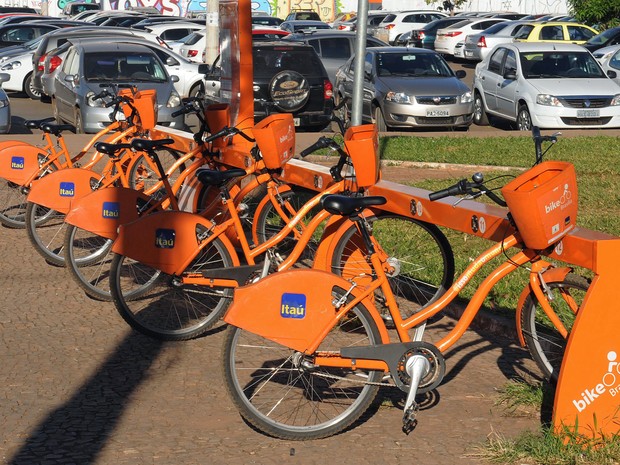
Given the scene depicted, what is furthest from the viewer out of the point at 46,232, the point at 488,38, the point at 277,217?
the point at 488,38

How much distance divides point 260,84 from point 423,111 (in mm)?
3008

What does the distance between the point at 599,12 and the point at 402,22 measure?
1447 cm

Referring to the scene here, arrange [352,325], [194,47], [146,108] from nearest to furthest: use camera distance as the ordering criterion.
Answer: [352,325] < [146,108] < [194,47]

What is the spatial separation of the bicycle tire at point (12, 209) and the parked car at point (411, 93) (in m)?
10.2

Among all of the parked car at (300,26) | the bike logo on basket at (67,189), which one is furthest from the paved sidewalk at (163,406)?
the parked car at (300,26)

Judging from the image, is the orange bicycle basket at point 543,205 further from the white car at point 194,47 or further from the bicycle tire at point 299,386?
the white car at point 194,47

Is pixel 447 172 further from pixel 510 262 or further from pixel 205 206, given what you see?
pixel 510 262

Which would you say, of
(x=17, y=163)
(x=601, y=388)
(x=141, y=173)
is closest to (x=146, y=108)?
(x=141, y=173)

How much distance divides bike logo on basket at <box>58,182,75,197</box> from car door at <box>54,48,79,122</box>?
1002cm

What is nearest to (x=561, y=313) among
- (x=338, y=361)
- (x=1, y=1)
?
(x=338, y=361)

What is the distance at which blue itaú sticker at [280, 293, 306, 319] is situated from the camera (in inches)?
201

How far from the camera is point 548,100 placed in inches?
749

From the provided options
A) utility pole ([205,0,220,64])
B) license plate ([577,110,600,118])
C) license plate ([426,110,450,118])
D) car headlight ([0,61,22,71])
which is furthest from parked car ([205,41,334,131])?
car headlight ([0,61,22,71])

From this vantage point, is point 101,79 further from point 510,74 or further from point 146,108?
point 146,108
